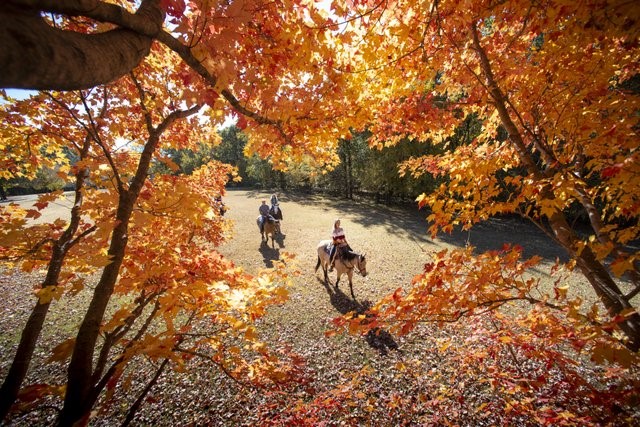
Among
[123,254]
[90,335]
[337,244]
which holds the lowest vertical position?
[337,244]

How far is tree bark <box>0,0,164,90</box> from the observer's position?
2.64 ft

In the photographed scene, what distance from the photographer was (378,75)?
4.04 meters

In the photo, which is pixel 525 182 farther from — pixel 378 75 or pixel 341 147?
pixel 341 147

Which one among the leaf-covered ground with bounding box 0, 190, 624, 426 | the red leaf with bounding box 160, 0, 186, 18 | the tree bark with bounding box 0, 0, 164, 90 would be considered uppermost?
the red leaf with bounding box 160, 0, 186, 18

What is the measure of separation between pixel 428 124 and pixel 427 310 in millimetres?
3070

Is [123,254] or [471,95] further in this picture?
[471,95]

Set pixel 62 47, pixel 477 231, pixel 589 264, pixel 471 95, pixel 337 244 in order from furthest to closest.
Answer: pixel 477 231, pixel 337 244, pixel 471 95, pixel 589 264, pixel 62 47

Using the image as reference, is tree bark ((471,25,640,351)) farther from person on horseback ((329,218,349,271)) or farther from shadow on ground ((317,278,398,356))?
person on horseback ((329,218,349,271))

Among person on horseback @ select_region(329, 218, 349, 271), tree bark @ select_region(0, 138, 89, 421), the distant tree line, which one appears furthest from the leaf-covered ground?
the distant tree line

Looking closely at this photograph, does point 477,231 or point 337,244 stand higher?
point 337,244

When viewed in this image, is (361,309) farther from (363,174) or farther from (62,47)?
(363,174)

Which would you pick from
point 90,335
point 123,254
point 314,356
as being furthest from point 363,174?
point 90,335

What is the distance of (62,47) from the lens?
972mm

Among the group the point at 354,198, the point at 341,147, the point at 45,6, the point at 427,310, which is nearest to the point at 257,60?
the point at 45,6
